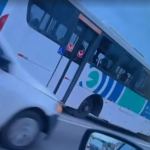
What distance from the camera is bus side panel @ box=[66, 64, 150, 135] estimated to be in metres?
10.2

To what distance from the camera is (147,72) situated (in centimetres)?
1301

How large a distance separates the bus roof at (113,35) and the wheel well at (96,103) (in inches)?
85.6

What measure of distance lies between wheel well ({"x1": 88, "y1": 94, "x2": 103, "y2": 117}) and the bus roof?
2173 mm

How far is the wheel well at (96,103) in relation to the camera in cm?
1124

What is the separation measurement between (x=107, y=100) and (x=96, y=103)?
1.46 feet

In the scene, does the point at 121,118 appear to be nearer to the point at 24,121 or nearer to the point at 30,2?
the point at 30,2

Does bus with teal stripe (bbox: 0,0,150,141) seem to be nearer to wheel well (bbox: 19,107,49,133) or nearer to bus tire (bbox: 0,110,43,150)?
wheel well (bbox: 19,107,49,133)

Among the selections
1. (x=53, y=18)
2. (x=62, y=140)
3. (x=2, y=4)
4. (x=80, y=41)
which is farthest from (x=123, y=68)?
(x=2, y=4)

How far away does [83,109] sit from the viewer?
1115 cm

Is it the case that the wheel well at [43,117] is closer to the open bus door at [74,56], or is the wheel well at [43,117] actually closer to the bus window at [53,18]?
the bus window at [53,18]

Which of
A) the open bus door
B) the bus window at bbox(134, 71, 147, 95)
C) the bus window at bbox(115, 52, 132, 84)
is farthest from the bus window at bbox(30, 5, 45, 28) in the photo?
the bus window at bbox(134, 71, 147, 95)

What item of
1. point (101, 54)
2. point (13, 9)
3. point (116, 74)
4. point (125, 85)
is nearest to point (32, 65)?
point (13, 9)

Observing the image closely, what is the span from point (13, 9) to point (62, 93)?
10.9 feet

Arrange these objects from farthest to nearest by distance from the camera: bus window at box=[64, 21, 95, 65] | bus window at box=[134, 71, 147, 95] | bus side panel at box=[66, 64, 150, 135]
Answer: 1. bus window at box=[134, 71, 147, 95]
2. bus side panel at box=[66, 64, 150, 135]
3. bus window at box=[64, 21, 95, 65]
